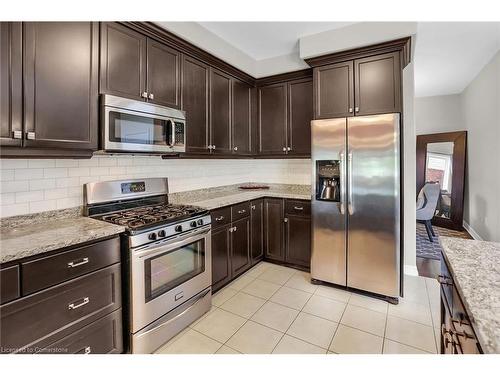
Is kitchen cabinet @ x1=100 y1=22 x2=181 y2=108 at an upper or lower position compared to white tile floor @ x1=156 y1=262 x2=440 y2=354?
upper

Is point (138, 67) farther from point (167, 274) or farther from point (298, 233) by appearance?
point (298, 233)

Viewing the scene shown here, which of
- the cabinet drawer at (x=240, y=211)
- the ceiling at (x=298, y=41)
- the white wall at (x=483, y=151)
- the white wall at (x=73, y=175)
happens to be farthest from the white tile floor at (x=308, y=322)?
the ceiling at (x=298, y=41)

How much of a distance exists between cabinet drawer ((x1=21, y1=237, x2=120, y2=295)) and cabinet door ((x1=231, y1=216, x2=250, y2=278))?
140 centimetres

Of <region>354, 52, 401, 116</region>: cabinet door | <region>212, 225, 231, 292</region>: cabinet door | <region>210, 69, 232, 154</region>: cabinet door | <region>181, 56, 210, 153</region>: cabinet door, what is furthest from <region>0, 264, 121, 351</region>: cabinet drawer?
<region>354, 52, 401, 116</region>: cabinet door

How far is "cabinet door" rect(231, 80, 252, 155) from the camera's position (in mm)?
3232

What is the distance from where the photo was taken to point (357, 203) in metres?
2.60

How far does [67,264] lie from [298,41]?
3.01 metres

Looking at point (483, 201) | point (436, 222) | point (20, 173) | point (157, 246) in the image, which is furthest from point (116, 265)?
point (436, 222)

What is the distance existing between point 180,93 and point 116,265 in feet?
5.26

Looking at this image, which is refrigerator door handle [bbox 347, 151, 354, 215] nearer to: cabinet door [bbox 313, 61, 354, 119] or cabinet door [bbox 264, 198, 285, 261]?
cabinet door [bbox 313, 61, 354, 119]

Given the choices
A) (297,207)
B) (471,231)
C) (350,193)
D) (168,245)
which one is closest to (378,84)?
(350,193)

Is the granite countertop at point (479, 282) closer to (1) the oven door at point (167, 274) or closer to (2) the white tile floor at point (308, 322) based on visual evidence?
(2) the white tile floor at point (308, 322)

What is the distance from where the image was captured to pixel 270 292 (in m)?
2.73

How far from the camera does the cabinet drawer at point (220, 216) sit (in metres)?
2.59
